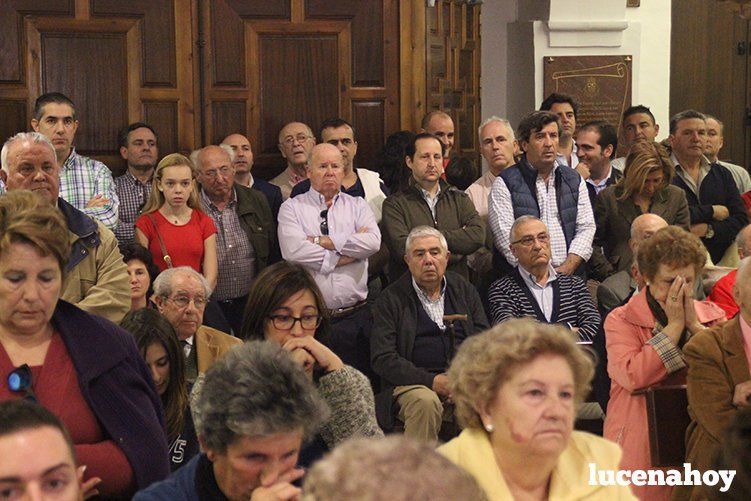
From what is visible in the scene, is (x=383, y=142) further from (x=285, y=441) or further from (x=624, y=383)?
(x=285, y=441)

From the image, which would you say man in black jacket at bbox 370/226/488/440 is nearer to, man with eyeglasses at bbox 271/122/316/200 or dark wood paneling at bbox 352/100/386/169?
man with eyeglasses at bbox 271/122/316/200

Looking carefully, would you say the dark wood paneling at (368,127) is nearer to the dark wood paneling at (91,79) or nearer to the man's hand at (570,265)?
the dark wood paneling at (91,79)

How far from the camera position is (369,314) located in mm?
5949

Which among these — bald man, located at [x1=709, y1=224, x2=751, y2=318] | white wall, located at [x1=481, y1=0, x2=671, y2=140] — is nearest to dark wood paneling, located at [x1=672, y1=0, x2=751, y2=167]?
white wall, located at [x1=481, y1=0, x2=671, y2=140]

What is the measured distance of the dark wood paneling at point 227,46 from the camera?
23.9ft

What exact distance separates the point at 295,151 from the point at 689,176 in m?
2.27

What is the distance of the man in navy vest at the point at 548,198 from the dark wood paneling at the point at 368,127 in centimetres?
123

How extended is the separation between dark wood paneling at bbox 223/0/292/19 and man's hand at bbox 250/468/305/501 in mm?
5060

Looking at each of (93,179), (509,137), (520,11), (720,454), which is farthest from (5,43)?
(720,454)

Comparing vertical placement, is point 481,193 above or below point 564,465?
above

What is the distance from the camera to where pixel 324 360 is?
3.66 metres

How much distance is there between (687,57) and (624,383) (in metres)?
6.45

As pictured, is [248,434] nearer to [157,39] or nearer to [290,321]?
[290,321]

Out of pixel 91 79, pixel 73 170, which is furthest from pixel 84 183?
pixel 91 79
